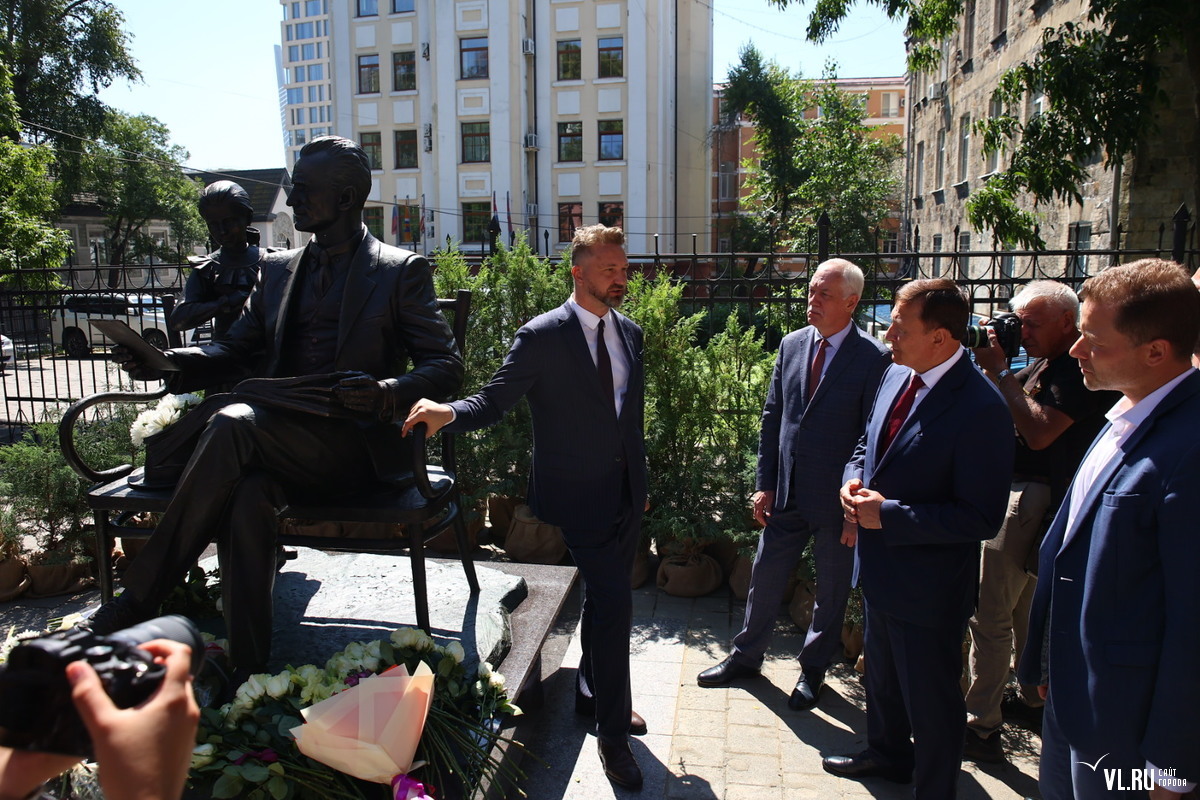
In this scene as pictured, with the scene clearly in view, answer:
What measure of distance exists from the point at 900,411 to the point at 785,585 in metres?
1.39

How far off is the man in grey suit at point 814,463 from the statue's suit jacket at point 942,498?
Result: 846 mm

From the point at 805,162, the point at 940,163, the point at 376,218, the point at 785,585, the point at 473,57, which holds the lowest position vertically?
the point at 785,585

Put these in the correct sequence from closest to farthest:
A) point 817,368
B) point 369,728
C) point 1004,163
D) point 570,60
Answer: point 369,728, point 817,368, point 1004,163, point 570,60

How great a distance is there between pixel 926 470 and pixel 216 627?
9.01 ft

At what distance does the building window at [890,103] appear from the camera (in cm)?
6078

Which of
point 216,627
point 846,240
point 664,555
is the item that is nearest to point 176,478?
point 216,627

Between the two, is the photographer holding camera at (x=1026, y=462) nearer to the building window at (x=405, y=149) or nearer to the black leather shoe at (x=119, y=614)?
the black leather shoe at (x=119, y=614)

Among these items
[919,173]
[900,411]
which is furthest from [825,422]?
[919,173]

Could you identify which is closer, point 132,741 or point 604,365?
point 132,741

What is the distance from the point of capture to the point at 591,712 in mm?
3725

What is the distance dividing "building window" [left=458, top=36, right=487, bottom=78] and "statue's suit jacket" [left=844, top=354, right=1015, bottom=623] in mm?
33644

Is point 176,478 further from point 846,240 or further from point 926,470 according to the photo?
point 846,240

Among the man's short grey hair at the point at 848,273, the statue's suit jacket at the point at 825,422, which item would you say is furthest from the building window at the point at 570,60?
the statue's suit jacket at the point at 825,422

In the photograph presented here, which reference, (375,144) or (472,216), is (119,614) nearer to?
(472,216)
